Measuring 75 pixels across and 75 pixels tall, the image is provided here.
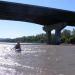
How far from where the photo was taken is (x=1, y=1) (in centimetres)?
5400

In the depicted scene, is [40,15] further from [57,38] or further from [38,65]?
[38,65]

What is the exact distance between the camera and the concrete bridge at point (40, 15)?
57.1 meters

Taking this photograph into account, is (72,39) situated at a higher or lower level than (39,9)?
lower

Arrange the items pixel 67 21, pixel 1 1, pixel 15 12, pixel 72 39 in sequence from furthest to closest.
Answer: pixel 72 39 → pixel 67 21 → pixel 15 12 → pixel 1 1

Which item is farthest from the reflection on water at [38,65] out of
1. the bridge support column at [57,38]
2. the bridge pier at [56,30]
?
the bridge pier at [56,30]

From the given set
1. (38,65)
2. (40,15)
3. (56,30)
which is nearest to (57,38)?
(56,30)

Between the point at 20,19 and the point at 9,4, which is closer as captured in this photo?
the point at 9,4

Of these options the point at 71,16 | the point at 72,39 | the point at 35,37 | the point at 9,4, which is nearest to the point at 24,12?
the point at 9,4

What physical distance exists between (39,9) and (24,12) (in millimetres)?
4751

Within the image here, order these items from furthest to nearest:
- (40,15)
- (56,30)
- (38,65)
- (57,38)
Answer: (56,30)
(57,38)
(40,15)
(38,65)

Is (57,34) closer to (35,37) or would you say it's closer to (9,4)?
(9,4)

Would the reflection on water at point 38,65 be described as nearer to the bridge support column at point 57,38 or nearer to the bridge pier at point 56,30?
the bridge support column at point 57,38

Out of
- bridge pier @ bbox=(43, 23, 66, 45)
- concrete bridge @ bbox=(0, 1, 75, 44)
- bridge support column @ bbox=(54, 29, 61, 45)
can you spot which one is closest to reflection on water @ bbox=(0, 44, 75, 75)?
concrete bridge @ bbox=(0, 1, 75, 44)

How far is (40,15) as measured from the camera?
2640 inches
